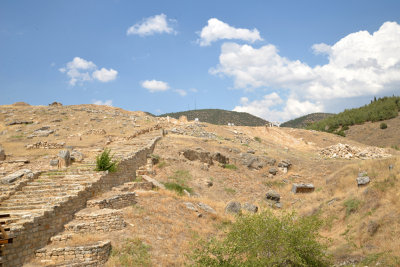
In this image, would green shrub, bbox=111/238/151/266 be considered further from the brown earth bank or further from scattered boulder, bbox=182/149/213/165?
scattered boulder, bbox=182/149/213/165

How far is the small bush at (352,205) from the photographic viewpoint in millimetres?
13641

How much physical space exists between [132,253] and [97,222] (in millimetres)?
2032

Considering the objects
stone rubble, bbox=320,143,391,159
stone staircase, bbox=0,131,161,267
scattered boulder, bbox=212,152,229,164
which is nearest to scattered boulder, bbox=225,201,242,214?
stone staircase, bbox=0,131,161,267

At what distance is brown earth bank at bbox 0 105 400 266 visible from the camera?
34.7 feet

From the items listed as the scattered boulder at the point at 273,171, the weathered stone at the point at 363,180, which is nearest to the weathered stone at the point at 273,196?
the scattered boulder at the point at 273,171

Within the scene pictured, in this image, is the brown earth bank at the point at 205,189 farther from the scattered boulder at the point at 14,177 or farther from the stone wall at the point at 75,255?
the scattered boulder at the point at 14,177

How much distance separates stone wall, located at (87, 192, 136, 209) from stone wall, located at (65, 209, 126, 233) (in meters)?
0.97

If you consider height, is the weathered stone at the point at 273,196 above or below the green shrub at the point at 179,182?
below

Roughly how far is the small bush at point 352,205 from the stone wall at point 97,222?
32.8 ft

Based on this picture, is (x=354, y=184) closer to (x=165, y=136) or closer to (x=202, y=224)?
(x=202, y=224)

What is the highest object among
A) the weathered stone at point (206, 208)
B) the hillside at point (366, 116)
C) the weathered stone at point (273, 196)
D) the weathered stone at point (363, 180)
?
the hillside at point (366, 116)

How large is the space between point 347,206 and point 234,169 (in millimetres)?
9616

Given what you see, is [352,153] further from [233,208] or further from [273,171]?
[233,208]

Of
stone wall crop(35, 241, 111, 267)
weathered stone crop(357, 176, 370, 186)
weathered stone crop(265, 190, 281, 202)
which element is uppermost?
weathered stone crop(357, 176, 370, 186)
